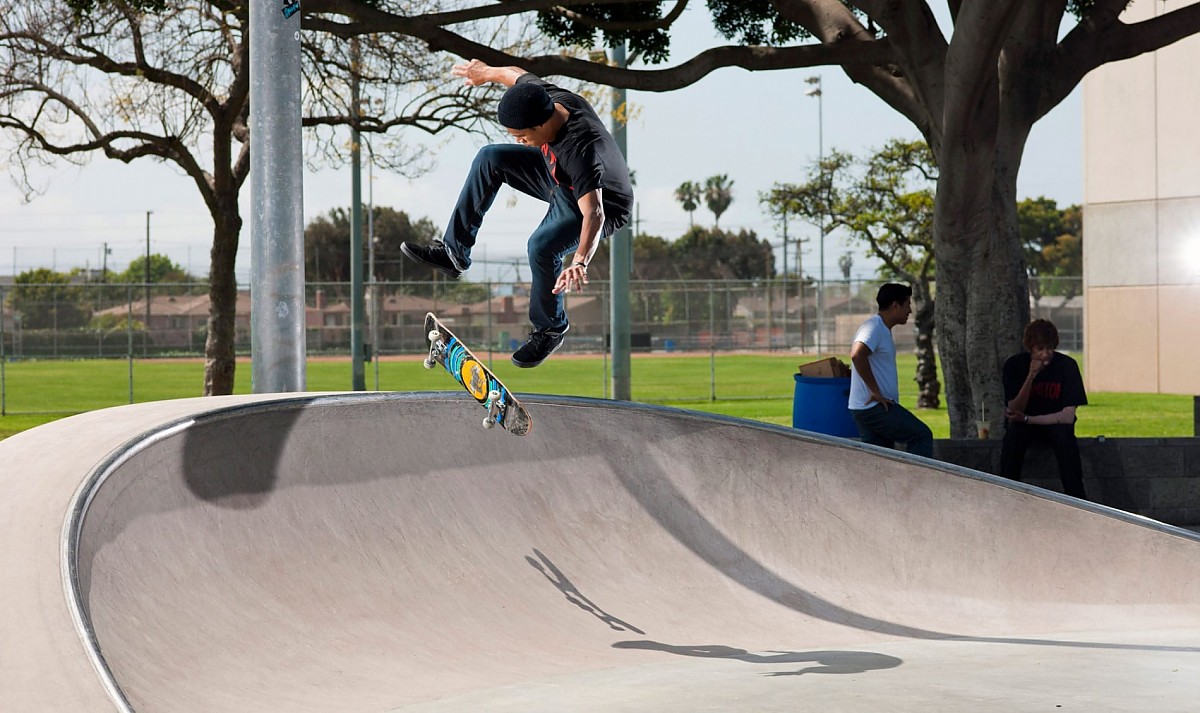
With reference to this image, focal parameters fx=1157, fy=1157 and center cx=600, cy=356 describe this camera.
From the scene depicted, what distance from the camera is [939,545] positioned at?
6973mm

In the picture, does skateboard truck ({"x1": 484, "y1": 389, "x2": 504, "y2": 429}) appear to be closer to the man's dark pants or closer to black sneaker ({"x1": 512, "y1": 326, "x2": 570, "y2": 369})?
black sneaker ({"x1": 512, "y1": 326, "x2": 570, "y2": 369})

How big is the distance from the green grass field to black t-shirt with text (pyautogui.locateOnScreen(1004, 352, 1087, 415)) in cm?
692

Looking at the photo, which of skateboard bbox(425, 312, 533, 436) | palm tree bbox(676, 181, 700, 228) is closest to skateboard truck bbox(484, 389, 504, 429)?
skateboard bbox(425, 312, 533, 436)

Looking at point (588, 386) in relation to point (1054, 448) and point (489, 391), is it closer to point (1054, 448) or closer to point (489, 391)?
point (1054, 448)

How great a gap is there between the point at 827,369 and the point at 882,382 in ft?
3.91

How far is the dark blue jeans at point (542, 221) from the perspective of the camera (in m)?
5.54

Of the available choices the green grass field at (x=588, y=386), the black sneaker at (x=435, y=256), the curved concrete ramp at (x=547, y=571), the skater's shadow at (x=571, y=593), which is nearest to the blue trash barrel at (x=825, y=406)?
the curved concrete ramp at (x=547, y=571)

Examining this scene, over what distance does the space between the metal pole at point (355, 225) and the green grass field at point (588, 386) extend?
1093mm

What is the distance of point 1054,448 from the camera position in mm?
8562

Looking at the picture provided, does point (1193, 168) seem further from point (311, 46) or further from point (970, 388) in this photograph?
point (311, 46)

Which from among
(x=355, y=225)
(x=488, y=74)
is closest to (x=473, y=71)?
(x=488, y=74)

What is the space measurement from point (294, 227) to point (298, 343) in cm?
69

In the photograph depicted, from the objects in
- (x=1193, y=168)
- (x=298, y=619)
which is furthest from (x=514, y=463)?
(x=1193, y=168)

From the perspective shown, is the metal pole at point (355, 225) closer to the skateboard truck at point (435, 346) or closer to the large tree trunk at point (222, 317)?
the large tree trunk at point (222, 317)
